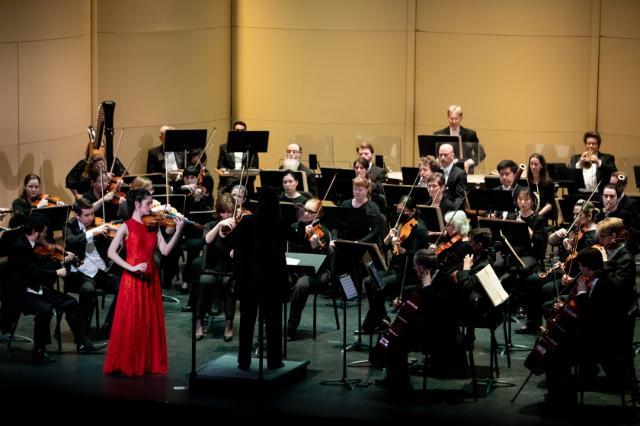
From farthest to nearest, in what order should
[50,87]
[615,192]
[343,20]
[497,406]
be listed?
1. [343,20]
2. [50,87]
3. [615,192]
4. [497,406]

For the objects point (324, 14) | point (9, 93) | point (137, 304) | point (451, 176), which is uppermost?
point (324, 14)

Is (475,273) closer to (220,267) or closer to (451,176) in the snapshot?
(220,267)

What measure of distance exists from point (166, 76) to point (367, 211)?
4.52 m

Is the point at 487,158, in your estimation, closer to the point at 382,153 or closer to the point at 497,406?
the point at 382,153

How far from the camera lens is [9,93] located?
10508 mm

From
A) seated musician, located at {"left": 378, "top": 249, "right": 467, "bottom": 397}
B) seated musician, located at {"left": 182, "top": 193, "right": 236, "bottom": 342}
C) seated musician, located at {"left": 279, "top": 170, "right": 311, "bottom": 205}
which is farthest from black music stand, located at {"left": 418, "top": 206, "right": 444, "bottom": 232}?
seated musician, located at {"left": 378, "top": 249, "right": 467, "bottom": 397}

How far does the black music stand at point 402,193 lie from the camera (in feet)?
30.4

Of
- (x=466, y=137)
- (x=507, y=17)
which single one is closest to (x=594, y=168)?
(x=466, y=137)

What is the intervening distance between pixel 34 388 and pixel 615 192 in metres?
4.82

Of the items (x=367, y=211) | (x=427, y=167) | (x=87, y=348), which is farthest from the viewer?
(x=427, y=167)

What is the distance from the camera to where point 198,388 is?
6.81 meters

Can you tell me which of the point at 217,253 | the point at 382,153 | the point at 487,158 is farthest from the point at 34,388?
the point at 487,158

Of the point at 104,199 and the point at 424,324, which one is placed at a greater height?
the point at 104,199

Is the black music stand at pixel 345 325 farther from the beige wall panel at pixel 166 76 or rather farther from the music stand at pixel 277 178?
the beige wall panel at pixel 166 76
